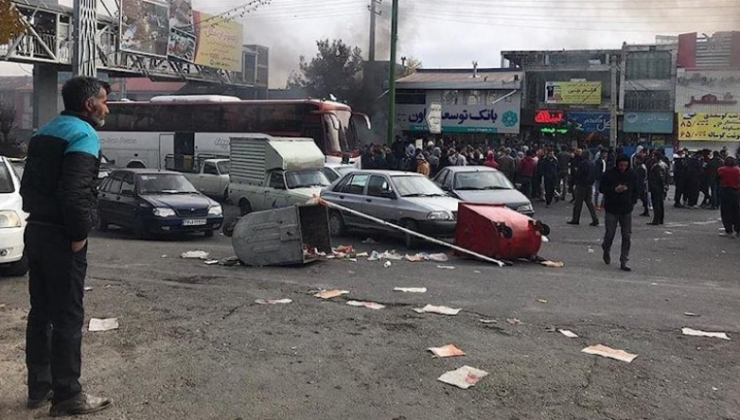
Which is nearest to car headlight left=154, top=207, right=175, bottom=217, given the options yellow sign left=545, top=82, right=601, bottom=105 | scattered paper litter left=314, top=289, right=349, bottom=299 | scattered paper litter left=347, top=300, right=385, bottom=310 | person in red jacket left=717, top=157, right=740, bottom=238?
scattered paper litter left=314, top=289, right=349, bottom=299

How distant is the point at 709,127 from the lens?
128ft

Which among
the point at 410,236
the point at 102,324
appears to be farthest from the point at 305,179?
the point at 102,324

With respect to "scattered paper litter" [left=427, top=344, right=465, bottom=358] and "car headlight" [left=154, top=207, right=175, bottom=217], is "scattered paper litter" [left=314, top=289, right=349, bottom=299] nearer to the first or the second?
"scattered paper litter" [left=427, top=344, right=465, bottom=358]

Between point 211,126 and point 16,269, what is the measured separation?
1680 centimetres

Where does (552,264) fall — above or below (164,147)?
below

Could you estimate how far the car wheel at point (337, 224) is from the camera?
517 inches

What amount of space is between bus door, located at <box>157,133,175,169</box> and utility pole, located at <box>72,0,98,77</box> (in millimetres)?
3415

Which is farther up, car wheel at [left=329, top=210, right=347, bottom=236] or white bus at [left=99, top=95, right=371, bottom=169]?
white bus at [left=99, top=95, right=371, bottom=169]

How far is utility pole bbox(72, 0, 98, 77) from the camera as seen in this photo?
2466 cm

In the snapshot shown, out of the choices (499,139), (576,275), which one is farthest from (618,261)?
(499,139)

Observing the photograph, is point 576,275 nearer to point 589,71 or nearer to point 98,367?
point 98,367

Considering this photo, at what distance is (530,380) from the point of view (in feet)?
15.5

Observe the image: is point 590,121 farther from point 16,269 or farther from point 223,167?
point 16,269

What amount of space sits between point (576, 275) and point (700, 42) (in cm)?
3537
